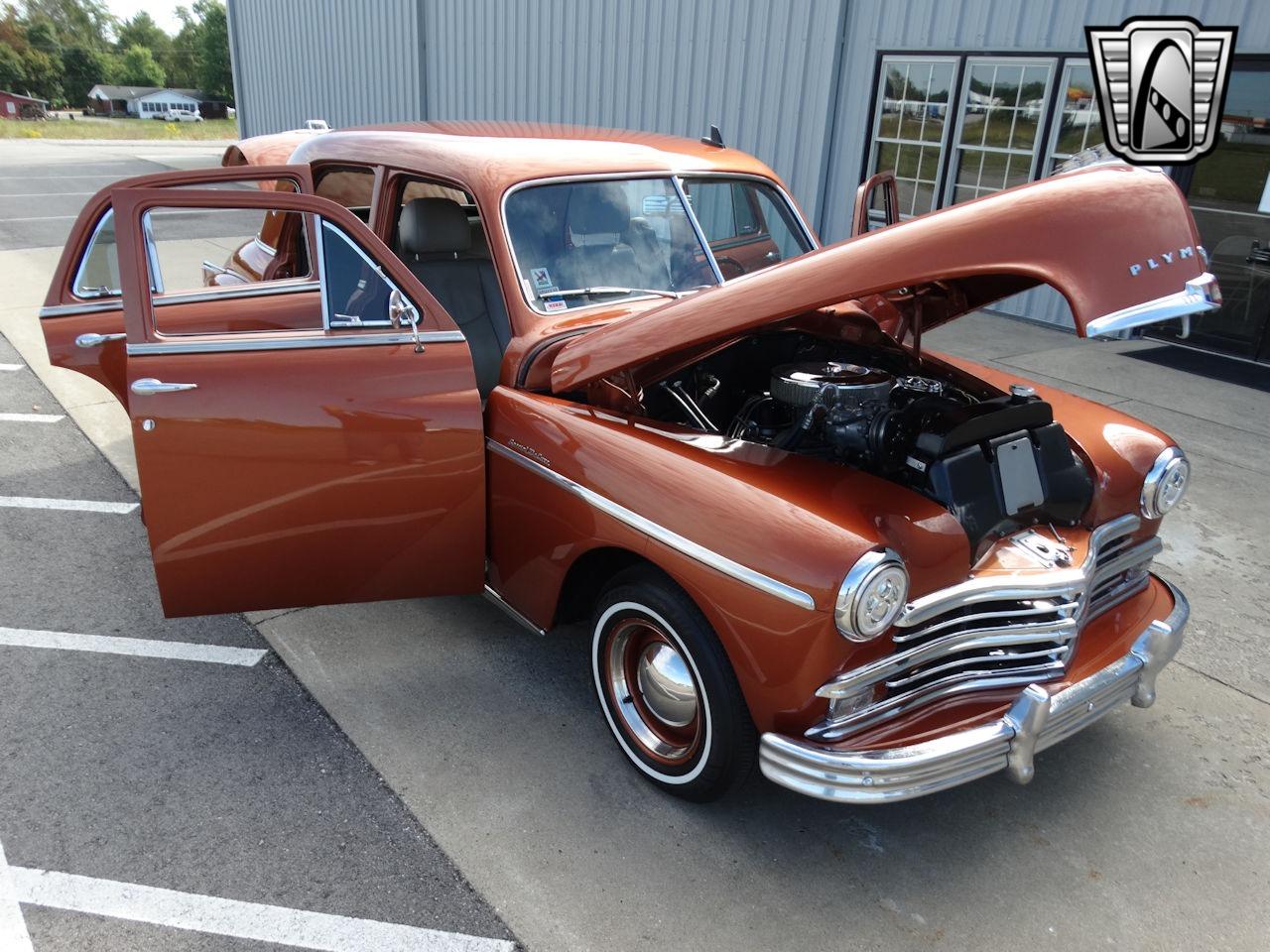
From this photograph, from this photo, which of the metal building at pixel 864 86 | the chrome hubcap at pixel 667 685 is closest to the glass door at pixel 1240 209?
the metal building at pixel 864 86

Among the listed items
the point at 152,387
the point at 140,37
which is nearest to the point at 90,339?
the point at 152,387

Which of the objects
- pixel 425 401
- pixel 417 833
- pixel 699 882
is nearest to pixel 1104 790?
pixel 699 882

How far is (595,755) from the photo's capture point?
3107 millimetres

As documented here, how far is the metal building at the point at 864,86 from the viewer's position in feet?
25.0

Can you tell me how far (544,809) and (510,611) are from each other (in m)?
0.74

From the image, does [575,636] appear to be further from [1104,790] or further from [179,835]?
[1104,790]

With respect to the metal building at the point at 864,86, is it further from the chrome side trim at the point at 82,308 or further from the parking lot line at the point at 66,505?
the chrome side trim at the point at 82,308

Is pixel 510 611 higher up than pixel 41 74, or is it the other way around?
pixel 41 74

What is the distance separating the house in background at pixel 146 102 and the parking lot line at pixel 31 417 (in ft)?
260

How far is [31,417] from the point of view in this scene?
5.97m

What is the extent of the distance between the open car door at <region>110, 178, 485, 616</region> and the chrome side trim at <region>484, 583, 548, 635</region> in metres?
0.18

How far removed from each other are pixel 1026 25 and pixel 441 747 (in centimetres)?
786

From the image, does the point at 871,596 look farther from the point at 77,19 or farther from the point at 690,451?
the point at 77,19

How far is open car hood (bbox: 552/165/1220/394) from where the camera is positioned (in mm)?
2262
